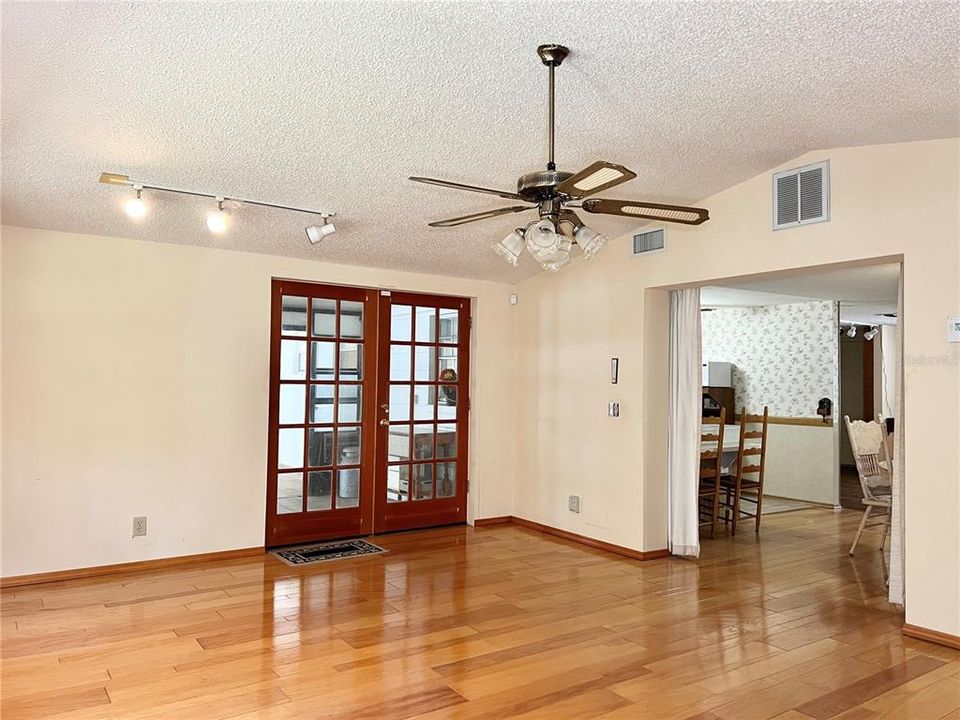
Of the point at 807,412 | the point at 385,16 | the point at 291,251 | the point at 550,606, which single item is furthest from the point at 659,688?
the point at 807,412

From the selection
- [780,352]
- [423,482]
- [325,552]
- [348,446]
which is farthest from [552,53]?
[780,352]

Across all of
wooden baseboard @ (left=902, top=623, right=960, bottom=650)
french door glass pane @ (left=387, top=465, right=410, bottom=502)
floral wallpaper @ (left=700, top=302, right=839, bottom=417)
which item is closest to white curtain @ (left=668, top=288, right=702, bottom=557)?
wooden baseboard @ (left=902, top=623, right=960, bottom=650)

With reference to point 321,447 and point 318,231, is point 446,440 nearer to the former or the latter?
point 321,447

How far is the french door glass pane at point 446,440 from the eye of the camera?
255 inches

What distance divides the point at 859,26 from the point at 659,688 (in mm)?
2846

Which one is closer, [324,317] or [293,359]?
[293,359]

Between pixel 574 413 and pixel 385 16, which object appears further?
pixel 574 413

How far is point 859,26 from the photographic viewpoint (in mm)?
2715

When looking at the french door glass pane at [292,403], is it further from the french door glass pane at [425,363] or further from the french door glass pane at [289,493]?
the french door glass pane at [425,363]

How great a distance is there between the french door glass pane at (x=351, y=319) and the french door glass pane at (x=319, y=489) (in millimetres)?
1159

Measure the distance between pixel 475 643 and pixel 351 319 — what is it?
3.15 metres

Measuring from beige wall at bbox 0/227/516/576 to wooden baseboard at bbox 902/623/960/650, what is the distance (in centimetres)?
431

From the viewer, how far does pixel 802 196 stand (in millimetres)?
4316

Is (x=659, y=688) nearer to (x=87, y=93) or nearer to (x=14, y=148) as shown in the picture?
(x=87, y=93)
